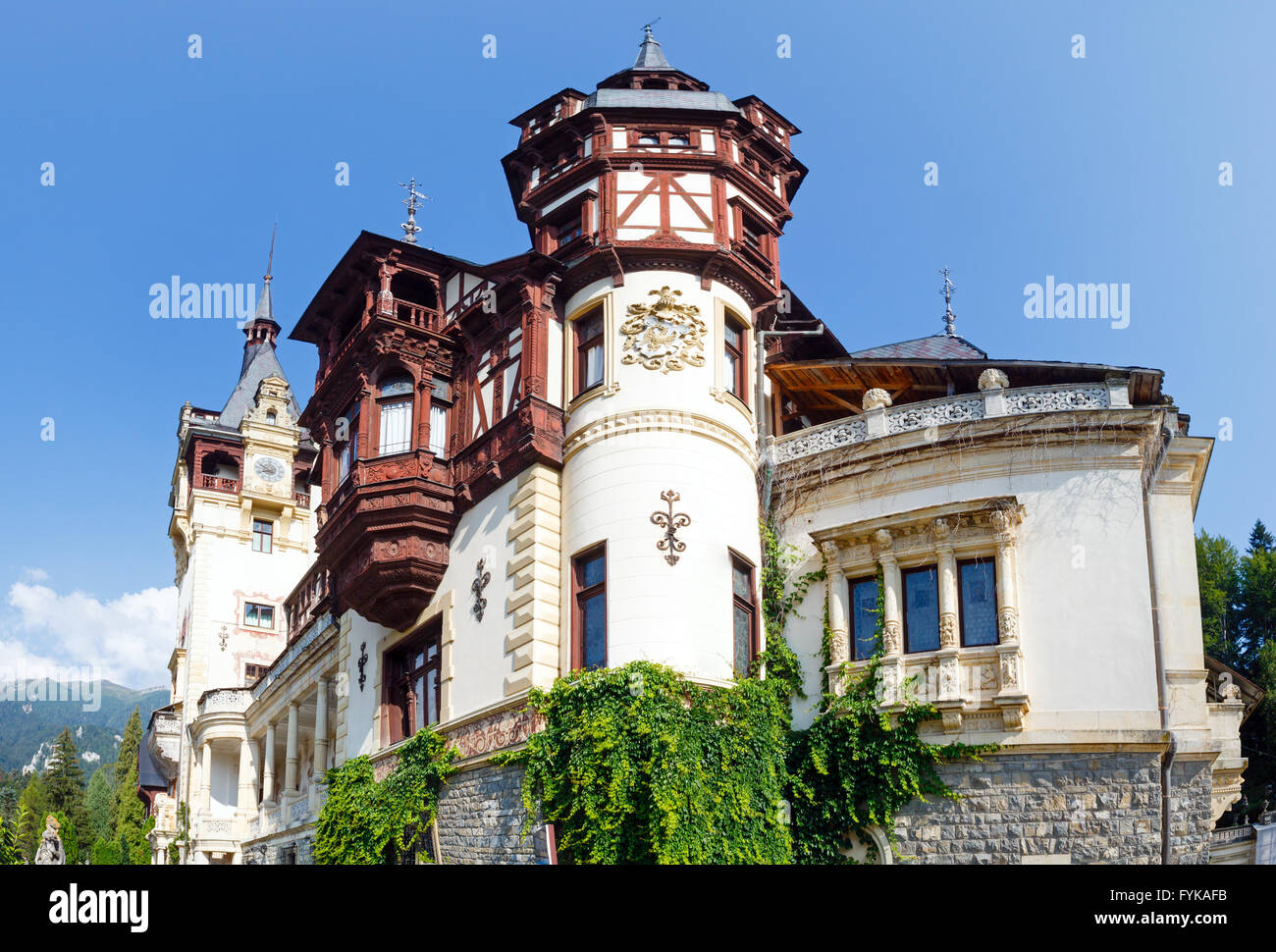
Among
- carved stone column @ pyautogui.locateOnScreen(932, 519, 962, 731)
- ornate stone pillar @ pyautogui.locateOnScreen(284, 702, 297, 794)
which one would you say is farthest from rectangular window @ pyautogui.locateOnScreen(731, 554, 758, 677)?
ornate stone pillar @ pyautogui.locateOnScreen(284, 702, 297, 794)

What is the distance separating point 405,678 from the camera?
2792 cm

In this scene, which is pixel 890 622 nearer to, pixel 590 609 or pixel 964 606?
pixel 964 606

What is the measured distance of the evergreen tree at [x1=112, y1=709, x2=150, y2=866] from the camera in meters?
64.2

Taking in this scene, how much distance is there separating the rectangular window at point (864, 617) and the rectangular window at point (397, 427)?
31.1 ft

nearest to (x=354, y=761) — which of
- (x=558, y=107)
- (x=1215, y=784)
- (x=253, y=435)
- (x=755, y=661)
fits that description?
(x=755, y=661)

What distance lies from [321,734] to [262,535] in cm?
2394

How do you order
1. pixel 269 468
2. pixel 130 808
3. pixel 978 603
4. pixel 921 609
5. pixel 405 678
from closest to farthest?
pixel 978 603, pixel 921 609, pixel 405 678, pixel 269 468, pixel 130 808

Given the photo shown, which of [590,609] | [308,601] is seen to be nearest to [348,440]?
[590,609]

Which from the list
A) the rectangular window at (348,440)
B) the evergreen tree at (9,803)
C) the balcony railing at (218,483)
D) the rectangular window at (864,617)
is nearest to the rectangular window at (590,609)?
the rectangular window at (864,617)

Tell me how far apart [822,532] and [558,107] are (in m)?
10.7

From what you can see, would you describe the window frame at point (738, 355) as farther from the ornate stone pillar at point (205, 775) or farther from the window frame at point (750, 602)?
the ornate stone pillar at point (205, 775)

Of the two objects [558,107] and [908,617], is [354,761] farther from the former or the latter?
[558,107]
